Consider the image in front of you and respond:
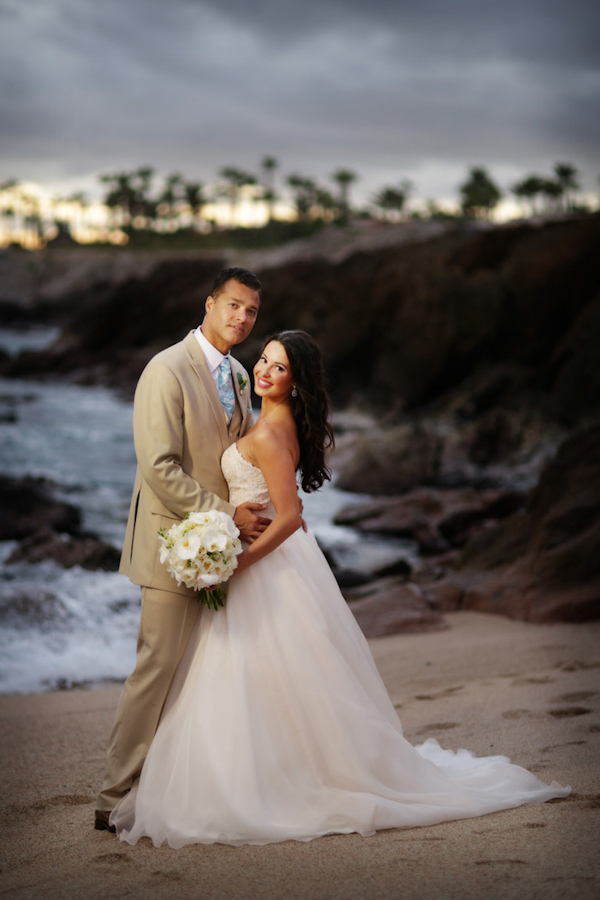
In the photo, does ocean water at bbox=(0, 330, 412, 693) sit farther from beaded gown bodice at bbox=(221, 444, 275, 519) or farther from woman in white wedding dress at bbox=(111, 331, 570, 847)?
beaded gown bodice at bbox=(221, 444, 275, 519)

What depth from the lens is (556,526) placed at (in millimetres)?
6949

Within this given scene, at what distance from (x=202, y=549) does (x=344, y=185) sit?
7068 centimetres

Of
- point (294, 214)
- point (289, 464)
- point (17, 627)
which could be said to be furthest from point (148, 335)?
point (294, 214)

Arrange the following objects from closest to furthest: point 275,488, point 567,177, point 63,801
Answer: point 275,488
point 63,801
point 567,177

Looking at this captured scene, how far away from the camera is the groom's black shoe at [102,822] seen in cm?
326

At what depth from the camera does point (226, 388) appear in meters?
3.52

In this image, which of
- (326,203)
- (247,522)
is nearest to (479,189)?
(326,203)

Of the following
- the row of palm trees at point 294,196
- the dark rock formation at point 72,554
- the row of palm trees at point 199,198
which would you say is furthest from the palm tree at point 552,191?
the dark rock formation at point 72,554

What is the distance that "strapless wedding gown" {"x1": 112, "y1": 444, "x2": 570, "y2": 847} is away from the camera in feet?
10.1

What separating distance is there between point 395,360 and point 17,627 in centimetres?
1495

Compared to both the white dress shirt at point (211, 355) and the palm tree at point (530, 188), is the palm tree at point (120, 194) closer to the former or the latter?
the palm tree at point (530, 188)

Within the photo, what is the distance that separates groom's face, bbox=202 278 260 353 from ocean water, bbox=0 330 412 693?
3.77 metres

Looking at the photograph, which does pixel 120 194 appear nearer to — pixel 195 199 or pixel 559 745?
pixel 195 199

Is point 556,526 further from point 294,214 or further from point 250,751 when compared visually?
point 294,214
